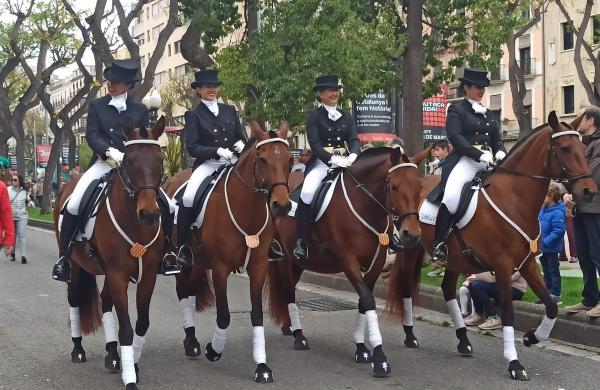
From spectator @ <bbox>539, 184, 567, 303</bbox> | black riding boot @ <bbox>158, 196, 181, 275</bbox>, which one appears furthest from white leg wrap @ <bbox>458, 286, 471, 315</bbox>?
black riding boot @ <bbox>158, 196, 181, 275</bbox>

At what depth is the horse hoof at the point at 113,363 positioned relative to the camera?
8156 mm

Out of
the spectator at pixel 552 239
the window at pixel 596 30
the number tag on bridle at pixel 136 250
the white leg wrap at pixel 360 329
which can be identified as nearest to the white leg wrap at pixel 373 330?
the white leg wrap at pixel 360 329

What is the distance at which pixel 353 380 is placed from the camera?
7.86m

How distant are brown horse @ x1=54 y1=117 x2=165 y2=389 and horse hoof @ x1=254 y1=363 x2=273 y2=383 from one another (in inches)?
44.1

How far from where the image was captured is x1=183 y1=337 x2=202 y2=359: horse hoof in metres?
8.92

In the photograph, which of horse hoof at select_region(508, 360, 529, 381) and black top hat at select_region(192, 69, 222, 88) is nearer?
horse hoof at select_region(508, 360, 529, 381)

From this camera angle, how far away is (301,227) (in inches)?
369

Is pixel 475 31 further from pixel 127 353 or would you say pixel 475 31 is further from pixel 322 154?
pixel 127 353

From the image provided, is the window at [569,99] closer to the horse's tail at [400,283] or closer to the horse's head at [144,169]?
the horse's tail at [400,283]

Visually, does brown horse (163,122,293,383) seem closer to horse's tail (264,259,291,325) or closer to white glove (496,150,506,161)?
horse's tail (264,259,291,325)

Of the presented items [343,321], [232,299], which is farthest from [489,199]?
[232,299]

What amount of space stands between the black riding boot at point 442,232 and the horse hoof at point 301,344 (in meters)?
1.77

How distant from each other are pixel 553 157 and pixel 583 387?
2.16 meters

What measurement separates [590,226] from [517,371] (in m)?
2.32
